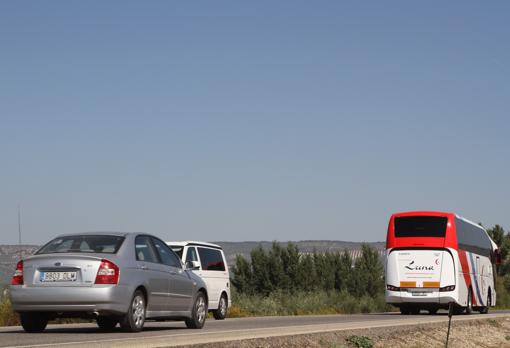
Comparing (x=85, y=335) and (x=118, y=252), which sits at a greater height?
(x=118, y=252)

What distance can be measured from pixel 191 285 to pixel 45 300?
11.8 feet

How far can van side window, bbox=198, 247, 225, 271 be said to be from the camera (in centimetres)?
2700

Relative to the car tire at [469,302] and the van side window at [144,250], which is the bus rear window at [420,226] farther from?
the van side window at [144,250]

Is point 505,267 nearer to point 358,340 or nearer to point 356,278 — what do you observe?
point 356,278

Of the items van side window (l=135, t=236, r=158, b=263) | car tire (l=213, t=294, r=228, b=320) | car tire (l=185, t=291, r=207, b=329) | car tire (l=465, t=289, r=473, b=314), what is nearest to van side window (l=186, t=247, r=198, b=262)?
car tire (l=213, t=294, r=228, b=320)

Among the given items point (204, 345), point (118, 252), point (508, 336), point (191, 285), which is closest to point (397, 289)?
point (508, 336)

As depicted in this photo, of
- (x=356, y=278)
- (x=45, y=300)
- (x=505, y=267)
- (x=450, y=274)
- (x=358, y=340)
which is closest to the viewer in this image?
(x=45, y=300)

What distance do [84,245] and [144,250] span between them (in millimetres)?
1170

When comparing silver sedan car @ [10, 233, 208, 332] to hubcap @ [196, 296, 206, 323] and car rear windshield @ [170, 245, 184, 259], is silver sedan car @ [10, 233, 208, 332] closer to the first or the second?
hubcap @ [196, 296, 206, 323]

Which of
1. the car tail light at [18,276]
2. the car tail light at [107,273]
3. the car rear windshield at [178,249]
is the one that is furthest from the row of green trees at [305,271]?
the car tail light at [107,273]

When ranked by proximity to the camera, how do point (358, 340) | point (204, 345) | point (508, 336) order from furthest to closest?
1. point (508, 336)
2. point (358, 340)
3. point (204, 345)

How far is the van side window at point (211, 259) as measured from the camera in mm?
27000

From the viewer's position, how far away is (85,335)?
1725 cm

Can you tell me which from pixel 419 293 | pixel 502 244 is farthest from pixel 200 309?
pixel 502 244
